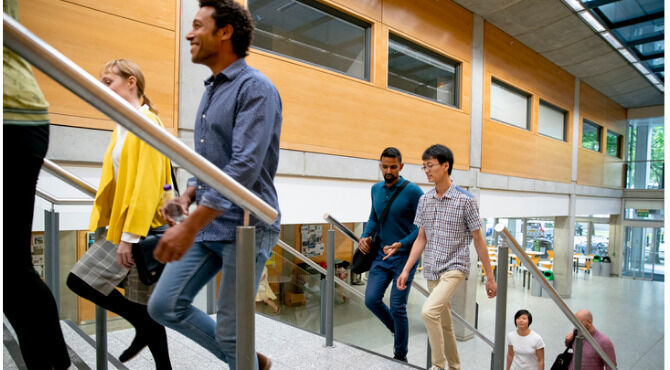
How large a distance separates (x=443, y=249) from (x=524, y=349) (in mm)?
2441

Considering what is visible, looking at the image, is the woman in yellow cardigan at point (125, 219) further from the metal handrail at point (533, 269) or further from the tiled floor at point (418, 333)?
the metal handrail at point (533, 269)

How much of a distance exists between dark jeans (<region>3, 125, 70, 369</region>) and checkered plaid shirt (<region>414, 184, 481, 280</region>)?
7.55 ft

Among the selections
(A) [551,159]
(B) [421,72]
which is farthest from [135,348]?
(A) [551,159]

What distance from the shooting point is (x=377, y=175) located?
6.61 meters

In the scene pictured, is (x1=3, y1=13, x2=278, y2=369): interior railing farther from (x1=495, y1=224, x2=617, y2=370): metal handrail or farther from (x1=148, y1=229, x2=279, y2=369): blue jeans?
(x1=495, y1=224, x2=617, y2=370): metal handrail

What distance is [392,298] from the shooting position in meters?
3.05

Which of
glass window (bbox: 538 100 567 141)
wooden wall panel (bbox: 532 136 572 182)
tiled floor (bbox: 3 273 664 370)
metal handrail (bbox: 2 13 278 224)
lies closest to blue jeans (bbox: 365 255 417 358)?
tiled floor (bbox: 3 273 664 370)

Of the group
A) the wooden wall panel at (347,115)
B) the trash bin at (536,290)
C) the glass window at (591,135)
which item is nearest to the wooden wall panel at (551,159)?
the glass window at (591,135)

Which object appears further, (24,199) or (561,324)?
(561,324)

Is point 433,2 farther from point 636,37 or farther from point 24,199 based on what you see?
point 24,199

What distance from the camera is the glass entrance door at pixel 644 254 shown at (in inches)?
722

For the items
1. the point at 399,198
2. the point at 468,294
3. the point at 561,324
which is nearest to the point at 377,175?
the point at 399,198

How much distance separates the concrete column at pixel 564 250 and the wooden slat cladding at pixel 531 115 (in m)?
1.59

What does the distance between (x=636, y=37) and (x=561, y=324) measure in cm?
781
